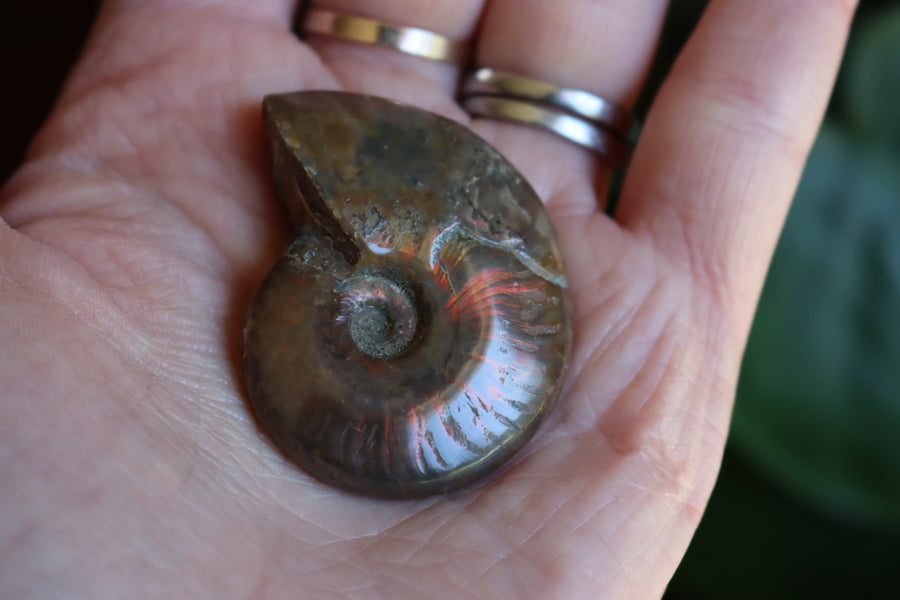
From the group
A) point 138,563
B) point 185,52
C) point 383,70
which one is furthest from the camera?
point 383,70

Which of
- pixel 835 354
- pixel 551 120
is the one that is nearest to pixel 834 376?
pixel 835 354

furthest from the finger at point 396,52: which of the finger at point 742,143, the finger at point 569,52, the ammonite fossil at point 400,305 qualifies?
the finger at point 742,143

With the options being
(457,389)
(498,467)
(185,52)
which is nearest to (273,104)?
(185,52)

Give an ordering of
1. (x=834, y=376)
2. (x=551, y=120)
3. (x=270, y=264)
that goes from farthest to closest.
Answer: (x=834, y=376), (x=551, y=120), (x=270, y=264)

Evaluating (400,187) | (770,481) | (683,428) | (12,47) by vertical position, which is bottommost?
(770,481)

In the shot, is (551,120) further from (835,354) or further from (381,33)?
(835,354)

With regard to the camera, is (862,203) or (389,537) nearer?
(389,537)

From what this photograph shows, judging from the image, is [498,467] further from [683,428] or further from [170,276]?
[170,276]
